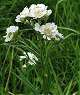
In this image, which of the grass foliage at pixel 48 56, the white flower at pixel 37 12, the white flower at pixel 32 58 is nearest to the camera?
the white flower at pixel 37 12

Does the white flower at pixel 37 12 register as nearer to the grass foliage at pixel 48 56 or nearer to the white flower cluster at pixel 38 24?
the white flower cluster at pixel 38 24

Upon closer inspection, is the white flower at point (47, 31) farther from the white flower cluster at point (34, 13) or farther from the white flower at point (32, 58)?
the white flower at point (32, 58)

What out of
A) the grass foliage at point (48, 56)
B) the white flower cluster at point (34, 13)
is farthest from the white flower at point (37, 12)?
the grass foliage at point (48, 56)

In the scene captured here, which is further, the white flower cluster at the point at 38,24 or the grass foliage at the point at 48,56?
the grass foliage at the point at 48,56

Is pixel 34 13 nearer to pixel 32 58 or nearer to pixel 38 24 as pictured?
pixel 38 24

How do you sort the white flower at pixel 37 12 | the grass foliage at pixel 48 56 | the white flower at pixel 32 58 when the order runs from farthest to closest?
the grass foliage at pixel 48 56 < the white flower at pixel 32 58 < the white flower at pixel 37 12

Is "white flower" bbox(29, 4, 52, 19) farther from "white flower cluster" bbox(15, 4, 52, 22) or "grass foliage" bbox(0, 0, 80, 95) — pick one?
"grass foliage" bbox(0, 0, 80, 95)

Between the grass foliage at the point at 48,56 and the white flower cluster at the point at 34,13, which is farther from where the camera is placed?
the grass foliage at the point at 48,56

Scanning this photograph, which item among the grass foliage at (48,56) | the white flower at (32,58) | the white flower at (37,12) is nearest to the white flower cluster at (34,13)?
the white flower at (37,12)

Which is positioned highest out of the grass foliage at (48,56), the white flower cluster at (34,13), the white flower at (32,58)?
the white flower cluster at (34,13)

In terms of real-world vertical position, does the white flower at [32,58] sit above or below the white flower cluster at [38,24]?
below

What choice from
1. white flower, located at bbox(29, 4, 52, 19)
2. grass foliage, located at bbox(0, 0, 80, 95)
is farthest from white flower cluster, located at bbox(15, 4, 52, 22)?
grass foliage, located at bbox(0, 0, 80, 95)

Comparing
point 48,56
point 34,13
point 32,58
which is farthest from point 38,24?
point 48,56
